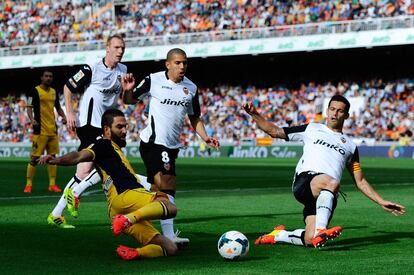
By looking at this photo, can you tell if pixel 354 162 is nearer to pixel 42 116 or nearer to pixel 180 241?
pixel 180 241

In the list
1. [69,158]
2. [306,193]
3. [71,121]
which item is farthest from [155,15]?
[69,158]

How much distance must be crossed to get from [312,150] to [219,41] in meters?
36.1

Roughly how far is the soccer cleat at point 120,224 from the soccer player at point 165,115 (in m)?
1.74

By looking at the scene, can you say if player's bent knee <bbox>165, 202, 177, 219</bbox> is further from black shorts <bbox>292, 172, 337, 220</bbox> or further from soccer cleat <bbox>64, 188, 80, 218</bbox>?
soccer cleat <bbox>64, 188, 80, 218</bbox>

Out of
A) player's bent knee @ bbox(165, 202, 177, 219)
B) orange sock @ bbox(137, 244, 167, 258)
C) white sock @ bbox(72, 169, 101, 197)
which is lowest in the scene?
orange sock @ bbox(137, 244, 167, 258)

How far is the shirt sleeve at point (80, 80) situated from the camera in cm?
1094

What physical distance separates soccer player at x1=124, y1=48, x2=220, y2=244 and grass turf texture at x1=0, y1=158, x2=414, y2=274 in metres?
0.77

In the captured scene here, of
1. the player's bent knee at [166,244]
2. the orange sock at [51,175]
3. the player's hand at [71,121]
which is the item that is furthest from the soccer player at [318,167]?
the orange sock at [51,175]

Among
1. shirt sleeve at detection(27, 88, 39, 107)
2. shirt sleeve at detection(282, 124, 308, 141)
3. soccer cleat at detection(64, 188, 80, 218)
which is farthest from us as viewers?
shirt sleeve at detection(27, 88, 39, 107)

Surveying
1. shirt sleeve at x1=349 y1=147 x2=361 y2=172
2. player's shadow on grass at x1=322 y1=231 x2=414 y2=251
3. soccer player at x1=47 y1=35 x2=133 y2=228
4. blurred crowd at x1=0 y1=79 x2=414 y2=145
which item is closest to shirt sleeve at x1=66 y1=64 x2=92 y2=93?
soccer player at x1=47 y1=35 x2=133 y2=228

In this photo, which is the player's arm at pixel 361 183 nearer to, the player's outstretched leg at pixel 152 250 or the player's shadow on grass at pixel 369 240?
the player's shadow on grass at pixel 369 240

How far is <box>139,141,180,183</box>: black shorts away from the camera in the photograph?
9578mm

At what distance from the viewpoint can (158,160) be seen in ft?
31.5

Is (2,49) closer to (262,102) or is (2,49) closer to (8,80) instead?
(8,80)
